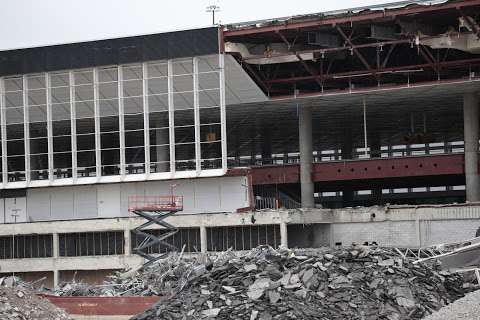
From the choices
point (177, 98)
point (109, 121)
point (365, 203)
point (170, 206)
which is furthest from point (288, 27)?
point (365, 203)

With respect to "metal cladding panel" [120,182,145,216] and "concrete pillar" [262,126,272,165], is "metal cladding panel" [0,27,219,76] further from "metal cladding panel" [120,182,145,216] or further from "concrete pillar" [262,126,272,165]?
"concrete pillar" [262,126,272,165]

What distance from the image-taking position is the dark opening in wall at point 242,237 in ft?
155

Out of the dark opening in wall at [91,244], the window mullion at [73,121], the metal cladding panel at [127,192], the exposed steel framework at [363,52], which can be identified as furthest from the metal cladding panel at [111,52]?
the dark opening in wall at [91,244]

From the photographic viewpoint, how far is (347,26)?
4641 cm

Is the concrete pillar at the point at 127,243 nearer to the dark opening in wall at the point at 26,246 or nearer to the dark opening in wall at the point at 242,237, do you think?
the dark opening in wall at the point at 242,237

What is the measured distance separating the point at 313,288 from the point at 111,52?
2915 centimetres

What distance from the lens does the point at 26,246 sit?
170 feet

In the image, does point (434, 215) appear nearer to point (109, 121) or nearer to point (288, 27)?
point (288, 27)

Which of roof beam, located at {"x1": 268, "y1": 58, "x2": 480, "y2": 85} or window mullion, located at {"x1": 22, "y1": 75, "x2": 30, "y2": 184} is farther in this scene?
window mullion, located at {"x1": 22, "y1": 75, "x2": 30, "y2": 184}

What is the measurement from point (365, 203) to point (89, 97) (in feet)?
138

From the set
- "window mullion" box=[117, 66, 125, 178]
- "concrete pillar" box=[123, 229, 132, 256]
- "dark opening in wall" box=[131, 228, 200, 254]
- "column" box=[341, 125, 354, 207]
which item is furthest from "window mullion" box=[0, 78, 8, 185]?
"column" box=[341, 125, 354, 207]

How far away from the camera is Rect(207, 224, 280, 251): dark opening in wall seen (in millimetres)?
47125

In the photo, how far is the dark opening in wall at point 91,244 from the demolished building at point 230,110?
76mm

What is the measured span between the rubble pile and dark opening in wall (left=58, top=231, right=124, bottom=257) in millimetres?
21341
